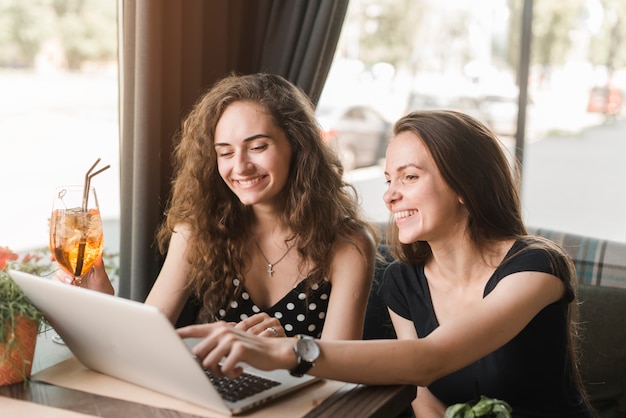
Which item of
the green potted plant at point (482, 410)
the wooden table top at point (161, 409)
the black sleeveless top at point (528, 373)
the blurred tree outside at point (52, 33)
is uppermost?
the blurred tree outside at point (52, 33)

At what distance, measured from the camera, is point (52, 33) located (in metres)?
4.39

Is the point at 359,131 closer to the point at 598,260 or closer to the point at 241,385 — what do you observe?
the point at 598,260

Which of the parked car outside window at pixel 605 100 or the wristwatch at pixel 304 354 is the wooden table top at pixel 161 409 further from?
the parked car outside window at pixel 605 100

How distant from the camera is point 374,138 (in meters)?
5.34

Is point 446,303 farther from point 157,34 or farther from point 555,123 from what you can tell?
point 555,123

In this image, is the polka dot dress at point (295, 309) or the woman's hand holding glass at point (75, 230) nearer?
the woman's hand holding glass at point (75, 230)

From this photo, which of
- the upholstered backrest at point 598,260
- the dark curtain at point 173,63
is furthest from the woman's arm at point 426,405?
the dark curtain at point 173,63

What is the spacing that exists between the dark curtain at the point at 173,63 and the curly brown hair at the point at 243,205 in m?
0.29

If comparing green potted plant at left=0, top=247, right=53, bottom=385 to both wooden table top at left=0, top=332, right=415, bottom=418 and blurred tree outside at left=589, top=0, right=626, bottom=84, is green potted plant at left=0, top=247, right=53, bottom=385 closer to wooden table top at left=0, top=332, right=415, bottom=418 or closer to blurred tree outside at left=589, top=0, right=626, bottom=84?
wooden table top at left=0, top=332, right=415, bottom=418

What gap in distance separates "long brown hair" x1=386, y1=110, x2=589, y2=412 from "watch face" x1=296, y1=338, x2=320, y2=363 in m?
0.54

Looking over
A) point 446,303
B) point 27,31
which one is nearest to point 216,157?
point 446,303

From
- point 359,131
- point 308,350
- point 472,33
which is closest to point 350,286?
point 308,350

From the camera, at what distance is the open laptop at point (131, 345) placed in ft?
3.33

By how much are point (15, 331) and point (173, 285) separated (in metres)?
0.62
